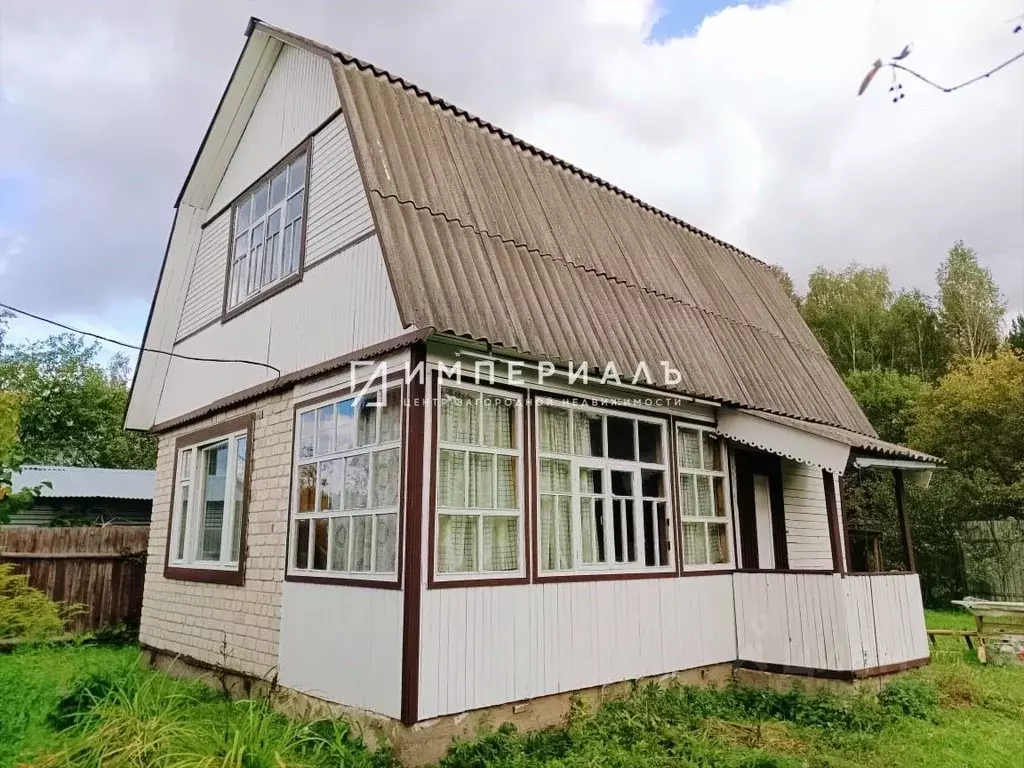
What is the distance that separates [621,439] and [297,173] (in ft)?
15.6

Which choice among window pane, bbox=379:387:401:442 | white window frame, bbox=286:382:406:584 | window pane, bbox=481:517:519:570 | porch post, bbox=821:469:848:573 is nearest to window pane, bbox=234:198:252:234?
white window frame, bbox=286:382:406:584

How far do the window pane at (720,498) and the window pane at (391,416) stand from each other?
171 inches

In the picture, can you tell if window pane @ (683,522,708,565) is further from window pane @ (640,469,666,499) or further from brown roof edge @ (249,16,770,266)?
brown roof edge @ (249,16,770,266)

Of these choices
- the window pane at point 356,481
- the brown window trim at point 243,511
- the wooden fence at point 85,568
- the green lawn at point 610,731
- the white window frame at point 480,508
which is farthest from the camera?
the wooden fence at point 85,568

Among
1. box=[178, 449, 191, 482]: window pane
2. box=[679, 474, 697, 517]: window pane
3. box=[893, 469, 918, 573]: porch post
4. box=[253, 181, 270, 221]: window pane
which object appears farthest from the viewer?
box=[178, 449, 191, 482]: window pane

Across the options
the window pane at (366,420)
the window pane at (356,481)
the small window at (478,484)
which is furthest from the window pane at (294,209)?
the small window at (478,484)

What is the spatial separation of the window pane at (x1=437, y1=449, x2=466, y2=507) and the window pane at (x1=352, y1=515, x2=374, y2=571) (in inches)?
26.5

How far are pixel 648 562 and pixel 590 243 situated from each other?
12.2ft

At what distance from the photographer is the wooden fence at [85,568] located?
456 inches

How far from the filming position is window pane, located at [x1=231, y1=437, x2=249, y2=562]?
793 centimetres

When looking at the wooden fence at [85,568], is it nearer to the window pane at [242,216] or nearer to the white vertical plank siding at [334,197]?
the window pane at [242,216]

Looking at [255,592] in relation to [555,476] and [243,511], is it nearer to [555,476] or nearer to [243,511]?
[243,511]

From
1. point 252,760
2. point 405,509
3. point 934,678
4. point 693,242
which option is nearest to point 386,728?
point 252,760

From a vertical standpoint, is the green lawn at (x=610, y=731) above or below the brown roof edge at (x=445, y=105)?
below
